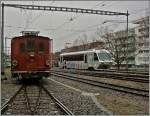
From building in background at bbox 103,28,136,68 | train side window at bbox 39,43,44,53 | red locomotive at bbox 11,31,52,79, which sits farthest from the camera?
building in background at bbox 103,28,136,68

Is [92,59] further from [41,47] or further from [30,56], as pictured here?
[30,56]

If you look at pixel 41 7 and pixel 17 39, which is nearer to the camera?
pixel 17 39

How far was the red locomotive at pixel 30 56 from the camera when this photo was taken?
20.1 meters

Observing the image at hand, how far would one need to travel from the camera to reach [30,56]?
20.4 meters

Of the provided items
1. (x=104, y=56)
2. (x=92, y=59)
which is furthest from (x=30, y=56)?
(x=92, y=59)

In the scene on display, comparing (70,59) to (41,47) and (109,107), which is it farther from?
(109,107)

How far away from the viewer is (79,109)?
10.2m

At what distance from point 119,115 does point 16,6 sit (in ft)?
77.5

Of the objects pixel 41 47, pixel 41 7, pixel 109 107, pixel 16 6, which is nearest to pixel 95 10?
pixel 41 7

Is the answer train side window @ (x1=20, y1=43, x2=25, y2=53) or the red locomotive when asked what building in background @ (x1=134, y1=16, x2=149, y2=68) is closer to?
the red locomotive

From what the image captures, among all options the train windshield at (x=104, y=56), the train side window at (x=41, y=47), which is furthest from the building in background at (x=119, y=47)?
the train side window at (x=41, y=47)

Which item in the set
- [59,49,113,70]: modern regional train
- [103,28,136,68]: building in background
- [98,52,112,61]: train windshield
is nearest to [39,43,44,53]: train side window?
[59,49,113,70]: modern regional train

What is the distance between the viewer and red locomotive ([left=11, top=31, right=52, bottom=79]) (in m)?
20.1

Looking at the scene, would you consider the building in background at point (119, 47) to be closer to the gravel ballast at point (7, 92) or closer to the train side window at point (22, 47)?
the train side window at point (22, 47)
